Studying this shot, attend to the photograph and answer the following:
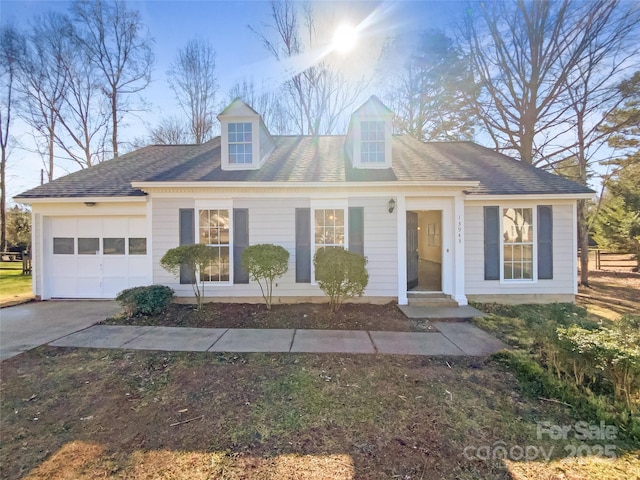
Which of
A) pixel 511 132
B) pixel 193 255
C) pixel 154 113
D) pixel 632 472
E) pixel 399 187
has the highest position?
pixel 154 113

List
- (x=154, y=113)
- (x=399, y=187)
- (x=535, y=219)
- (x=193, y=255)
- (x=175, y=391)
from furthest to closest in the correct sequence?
1. (x=154, y=113)
2. (x=535, y=219)
3. (x=399, y=187)
4. (x=193, y=255)
5. (x=175, y=391)

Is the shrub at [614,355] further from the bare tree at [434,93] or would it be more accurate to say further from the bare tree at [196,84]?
the bare tree at [196,84]

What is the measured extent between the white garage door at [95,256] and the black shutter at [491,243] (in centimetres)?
937

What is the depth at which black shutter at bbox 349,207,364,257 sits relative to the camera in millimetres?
7250

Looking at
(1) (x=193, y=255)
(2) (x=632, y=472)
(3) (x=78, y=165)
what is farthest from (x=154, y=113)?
(2) (x=632, y=472)

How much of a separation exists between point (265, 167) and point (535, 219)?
295 inches

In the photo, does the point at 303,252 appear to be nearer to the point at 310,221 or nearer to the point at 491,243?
the point at 310,221

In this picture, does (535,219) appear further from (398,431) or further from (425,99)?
(425,99)

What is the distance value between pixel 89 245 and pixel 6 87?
1905 centimetres

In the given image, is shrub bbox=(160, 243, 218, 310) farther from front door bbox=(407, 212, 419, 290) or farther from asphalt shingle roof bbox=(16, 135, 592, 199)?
front door bbox=(407, 212, 419, 290)

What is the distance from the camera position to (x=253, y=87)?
17.6m

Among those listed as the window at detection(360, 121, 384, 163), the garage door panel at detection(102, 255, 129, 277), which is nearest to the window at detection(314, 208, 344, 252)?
the window at detection(360, 121, 384, 163)

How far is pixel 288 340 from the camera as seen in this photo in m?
5.02

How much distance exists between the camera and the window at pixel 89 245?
26.8 feet
